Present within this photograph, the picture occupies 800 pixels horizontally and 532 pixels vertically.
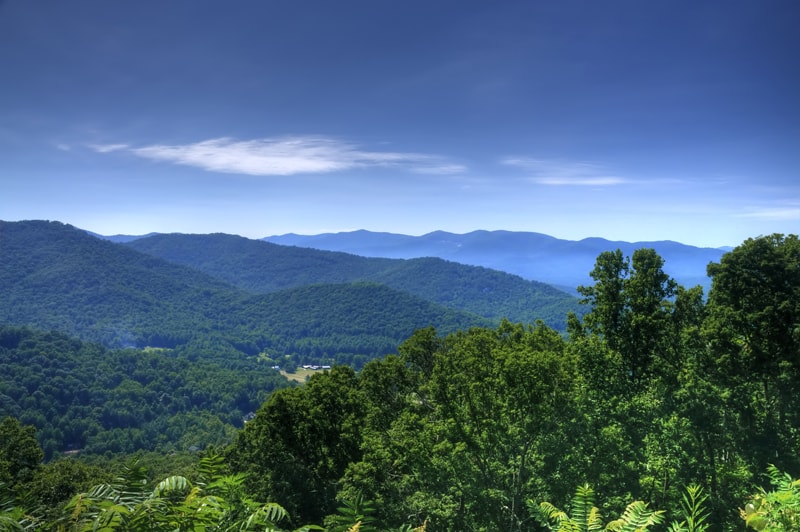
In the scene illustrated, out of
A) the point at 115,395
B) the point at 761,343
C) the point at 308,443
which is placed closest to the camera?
the point at 761,343

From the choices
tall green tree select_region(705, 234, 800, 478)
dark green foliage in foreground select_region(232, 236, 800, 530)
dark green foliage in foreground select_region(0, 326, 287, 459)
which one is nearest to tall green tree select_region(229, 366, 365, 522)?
dark green foliage in foreground select_region(232, 236, 800, 530)

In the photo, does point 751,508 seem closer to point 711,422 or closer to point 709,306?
point 711,422

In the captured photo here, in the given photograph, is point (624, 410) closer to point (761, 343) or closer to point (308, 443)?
point (761, 343)

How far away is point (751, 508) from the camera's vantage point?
15.1ft

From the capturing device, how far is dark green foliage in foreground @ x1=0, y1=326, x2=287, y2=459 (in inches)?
3962

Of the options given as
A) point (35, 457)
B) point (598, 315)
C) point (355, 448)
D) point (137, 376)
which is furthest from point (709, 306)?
point (137, 376)

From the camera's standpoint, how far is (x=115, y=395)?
120875 millimetres

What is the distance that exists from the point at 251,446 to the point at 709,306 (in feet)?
78.1

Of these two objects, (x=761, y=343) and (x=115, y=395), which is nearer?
(x=761, y=343)

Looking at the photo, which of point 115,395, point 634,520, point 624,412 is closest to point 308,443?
point 624,412

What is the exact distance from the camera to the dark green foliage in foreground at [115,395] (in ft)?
330

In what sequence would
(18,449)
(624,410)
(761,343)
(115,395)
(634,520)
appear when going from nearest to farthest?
(634,520), (761,343), (624,410), (18,449), (115,395)

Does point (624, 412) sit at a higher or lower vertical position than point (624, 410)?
lower

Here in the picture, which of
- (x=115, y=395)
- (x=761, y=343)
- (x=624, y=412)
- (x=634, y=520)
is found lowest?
(x=115, y=395)
